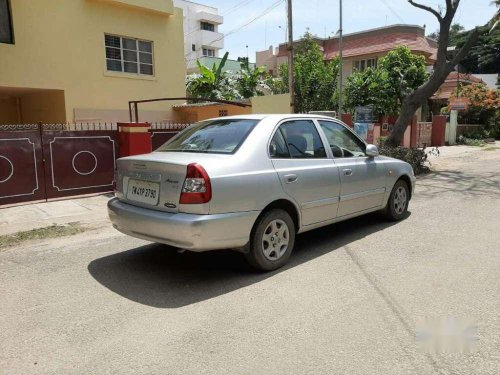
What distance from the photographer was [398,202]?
6.79 meters

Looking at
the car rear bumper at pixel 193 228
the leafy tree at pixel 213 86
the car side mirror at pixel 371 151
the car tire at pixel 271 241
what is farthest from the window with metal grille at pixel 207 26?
the car rear bumper at pixel 193 228

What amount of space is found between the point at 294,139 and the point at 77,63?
35.4ft

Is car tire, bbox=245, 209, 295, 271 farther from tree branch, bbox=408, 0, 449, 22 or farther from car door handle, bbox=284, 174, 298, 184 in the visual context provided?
tree branch, bbox=408, 0, 449, 22

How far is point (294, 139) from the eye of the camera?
16.9ft

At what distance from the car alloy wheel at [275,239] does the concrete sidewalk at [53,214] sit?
3.52 meters

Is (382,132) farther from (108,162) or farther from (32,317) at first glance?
(32,317)

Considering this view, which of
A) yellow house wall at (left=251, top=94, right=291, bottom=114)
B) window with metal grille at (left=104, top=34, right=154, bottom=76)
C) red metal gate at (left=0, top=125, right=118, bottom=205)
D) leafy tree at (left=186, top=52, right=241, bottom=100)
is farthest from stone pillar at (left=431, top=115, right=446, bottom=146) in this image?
red metal gate at (left=0, top=125, right=118, bottom=205)

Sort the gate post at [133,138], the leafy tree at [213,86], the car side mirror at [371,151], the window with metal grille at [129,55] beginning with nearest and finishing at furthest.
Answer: the car side mirror at [371,151]
the gate post at [133,138]
the window with metal grille at [129,55]
the leafy tree at [213,86]

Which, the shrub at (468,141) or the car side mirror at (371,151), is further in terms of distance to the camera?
the shrub at (468,141)

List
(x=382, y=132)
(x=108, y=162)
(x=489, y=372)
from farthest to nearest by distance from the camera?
(x=382, y=132) < (x=108, y=162) < (x=489, y=372)

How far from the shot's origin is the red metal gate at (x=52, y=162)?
8.20 meters

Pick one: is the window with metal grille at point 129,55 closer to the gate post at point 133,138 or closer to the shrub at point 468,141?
the gate post at point 133,138

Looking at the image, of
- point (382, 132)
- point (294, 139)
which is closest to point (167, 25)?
point (382, 132)

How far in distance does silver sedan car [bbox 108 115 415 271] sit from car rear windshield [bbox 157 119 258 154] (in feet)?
0.05
